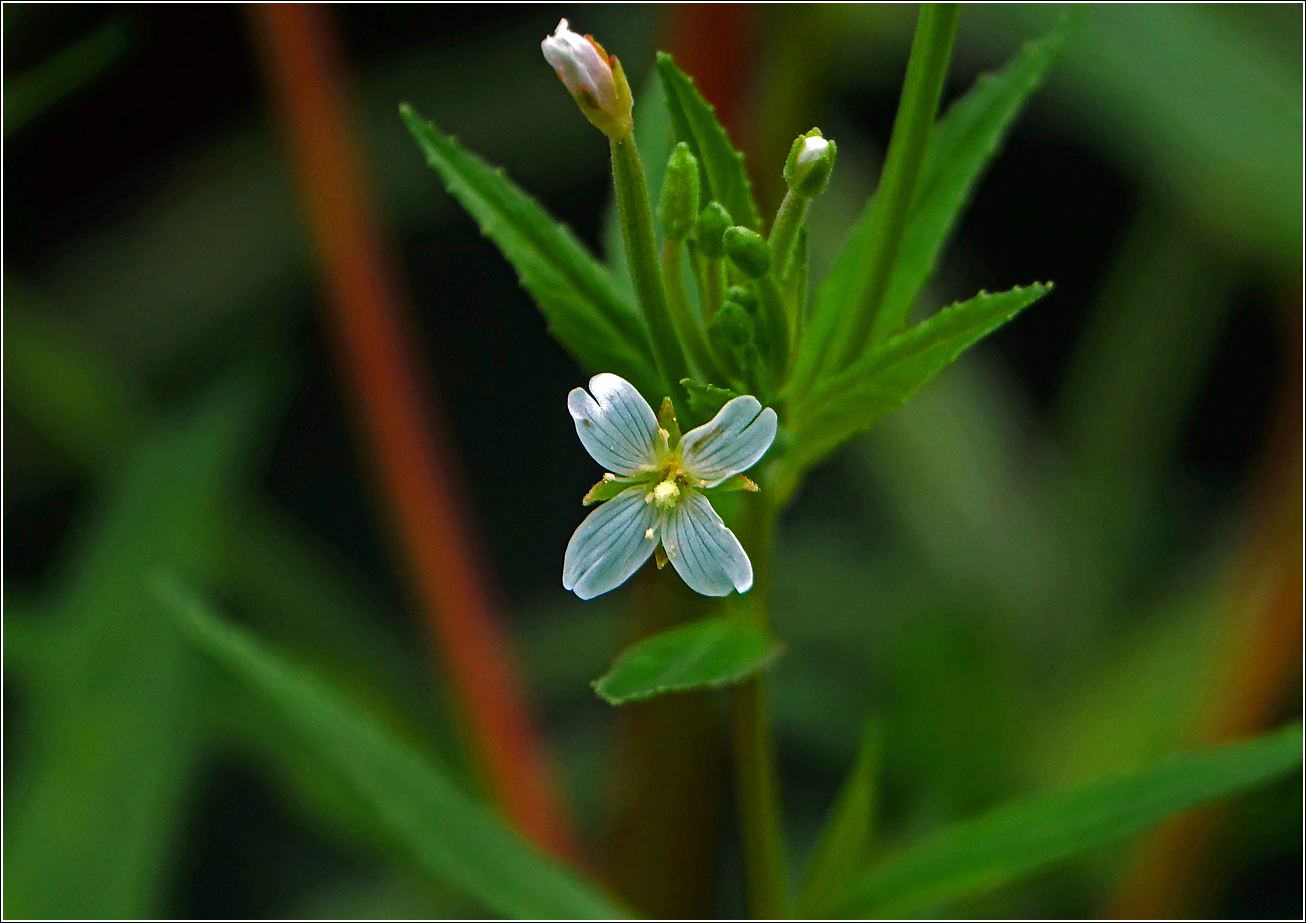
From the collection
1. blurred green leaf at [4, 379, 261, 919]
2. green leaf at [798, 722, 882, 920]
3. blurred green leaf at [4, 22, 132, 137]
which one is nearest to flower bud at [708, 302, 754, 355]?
green leaf at [798, 722, 882, 920]

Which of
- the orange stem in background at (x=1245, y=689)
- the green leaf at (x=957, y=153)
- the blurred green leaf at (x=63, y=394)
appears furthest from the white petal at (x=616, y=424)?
the blurred green leaf at (x=63, y=394)

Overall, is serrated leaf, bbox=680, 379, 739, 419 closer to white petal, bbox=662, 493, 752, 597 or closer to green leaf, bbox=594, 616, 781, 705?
white petal, bbox=662, 493, 752, 597

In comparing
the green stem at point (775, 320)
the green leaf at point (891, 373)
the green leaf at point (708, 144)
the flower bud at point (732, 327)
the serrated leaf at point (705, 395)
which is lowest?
the serrated leaf at point (705, 395)

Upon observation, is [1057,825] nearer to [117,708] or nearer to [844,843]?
[844,843]

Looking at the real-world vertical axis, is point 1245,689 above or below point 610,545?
above

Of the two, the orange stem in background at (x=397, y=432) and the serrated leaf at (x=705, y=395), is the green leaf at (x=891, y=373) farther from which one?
the orange stem in background at (x=397, y=432)

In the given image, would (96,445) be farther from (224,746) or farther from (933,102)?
(933,102)

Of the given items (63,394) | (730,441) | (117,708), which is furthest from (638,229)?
(63,394)
